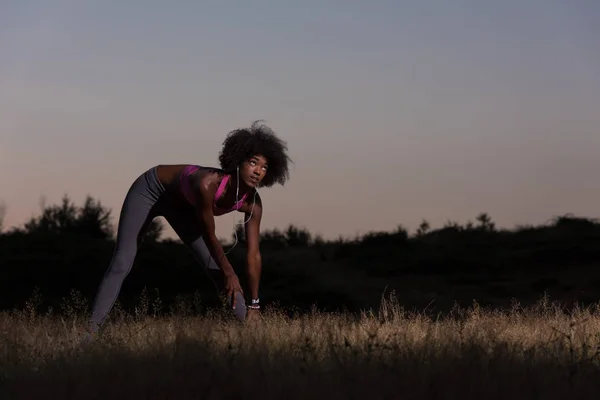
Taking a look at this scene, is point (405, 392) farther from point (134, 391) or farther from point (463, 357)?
point (134, 391)

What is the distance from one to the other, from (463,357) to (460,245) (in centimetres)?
2179

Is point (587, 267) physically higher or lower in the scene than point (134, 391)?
higher

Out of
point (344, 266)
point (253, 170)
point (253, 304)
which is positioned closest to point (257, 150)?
point (253, 170)

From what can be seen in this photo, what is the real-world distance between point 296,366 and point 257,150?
2915 millimetres

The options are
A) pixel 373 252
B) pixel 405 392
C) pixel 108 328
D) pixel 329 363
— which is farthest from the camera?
pixel 373 252

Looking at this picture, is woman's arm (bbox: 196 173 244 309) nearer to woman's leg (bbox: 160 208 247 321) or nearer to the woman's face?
the woman's face

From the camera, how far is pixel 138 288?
76.5 ft

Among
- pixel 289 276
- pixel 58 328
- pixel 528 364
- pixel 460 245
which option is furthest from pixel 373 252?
pixel 528 364

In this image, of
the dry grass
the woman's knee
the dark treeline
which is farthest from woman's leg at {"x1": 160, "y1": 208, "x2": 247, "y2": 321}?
the dark treeline

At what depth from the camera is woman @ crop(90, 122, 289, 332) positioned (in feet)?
30.5

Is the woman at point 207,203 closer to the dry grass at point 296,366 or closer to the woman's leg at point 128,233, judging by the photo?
the woman's leg at point 128,233

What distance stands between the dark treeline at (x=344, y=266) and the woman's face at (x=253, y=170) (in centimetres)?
1060

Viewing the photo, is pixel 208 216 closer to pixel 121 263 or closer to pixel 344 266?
pixel 121 263

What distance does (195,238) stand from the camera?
9.97m
